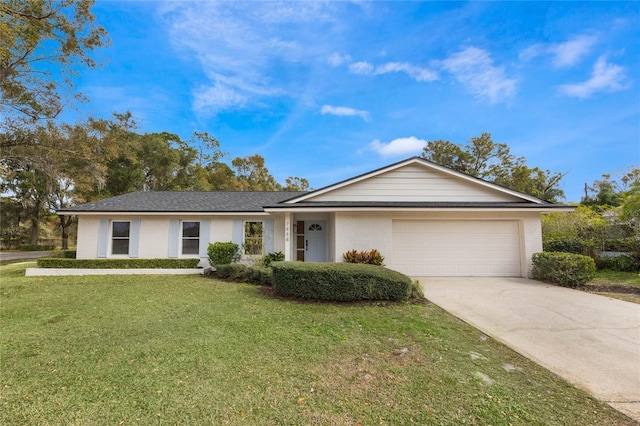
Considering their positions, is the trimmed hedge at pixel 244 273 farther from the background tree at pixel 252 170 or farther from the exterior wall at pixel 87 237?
the background tree at pixel 252 170

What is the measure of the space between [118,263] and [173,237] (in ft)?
7.45

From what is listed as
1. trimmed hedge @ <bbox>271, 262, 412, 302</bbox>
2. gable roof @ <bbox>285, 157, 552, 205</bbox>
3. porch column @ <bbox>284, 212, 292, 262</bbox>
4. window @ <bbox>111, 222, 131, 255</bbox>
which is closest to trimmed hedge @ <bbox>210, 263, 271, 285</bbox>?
porch column @ <bbox>284, 212, 292, 262</bbox>

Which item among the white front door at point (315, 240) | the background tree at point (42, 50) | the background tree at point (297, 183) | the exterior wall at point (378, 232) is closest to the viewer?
the background tree at point (42, 50)

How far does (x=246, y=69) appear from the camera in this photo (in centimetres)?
1313

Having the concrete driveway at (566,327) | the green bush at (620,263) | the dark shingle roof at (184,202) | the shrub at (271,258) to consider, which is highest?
the dark shingle roof at (184,202)

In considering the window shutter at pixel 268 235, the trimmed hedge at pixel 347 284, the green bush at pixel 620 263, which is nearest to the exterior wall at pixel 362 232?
the trimmed hedge at pixel 347 284

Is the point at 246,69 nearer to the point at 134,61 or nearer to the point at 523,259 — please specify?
the point at 134,61

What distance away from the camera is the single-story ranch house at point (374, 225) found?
415 inches

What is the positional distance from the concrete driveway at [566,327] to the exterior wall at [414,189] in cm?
370

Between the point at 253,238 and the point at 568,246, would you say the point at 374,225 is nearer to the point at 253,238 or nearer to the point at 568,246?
the point at 253,238

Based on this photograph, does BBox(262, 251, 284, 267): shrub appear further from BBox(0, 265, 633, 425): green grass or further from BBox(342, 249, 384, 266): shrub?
BBox(0, 265, 633, 425): green grass

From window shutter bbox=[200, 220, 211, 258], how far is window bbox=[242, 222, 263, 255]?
1.67 metres

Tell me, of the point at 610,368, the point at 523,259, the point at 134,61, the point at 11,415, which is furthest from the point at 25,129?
the point at 523,259

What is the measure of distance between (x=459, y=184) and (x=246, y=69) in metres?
10.8
